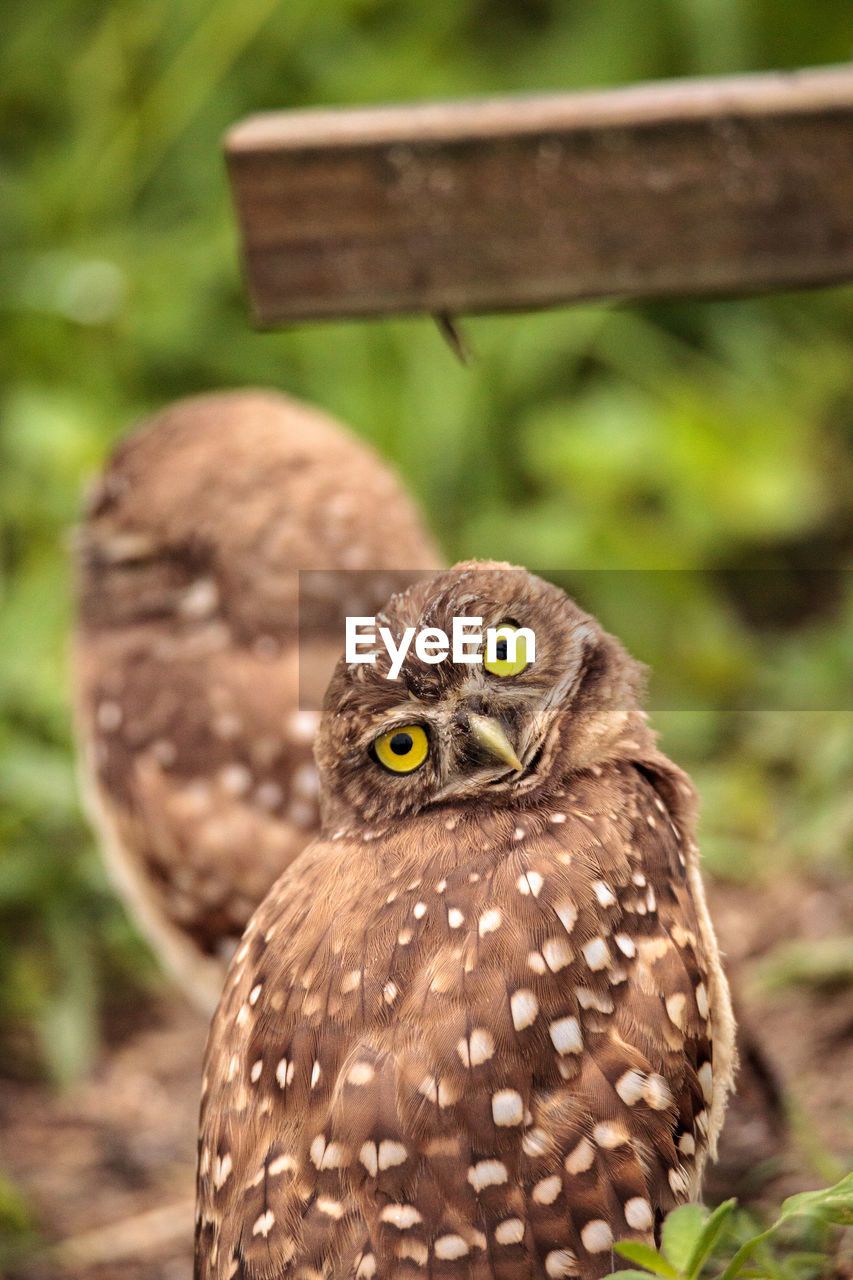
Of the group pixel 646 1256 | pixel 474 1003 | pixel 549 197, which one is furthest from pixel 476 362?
pixel 646 1256

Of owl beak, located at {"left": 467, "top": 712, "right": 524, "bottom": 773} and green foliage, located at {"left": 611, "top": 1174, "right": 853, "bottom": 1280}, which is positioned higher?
owl beak, located at {"left": 467, "top": 712, "right": 524, "bottom": 773}

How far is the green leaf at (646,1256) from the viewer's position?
4.07ft

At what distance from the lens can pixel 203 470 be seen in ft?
9.04

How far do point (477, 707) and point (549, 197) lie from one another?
106cm

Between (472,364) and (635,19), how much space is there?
127 cm

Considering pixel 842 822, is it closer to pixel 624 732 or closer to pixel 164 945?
pixel 164 945

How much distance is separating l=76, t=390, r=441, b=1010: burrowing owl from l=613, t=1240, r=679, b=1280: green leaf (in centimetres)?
132

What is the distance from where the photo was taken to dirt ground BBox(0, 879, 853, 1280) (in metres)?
2.24

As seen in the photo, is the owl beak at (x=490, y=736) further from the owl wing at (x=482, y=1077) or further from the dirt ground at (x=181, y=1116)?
the dirt ground at (x=181, y=1116)

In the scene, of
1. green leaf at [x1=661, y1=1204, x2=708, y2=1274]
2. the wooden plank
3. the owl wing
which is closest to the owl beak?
the owl wing

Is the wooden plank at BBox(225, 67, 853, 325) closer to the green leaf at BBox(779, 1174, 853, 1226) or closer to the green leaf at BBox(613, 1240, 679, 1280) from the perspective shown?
the green leaf at BBox(779, 1174, 853, 1226)

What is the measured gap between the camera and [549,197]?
2.18 metres

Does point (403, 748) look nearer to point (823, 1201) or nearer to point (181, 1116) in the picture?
point (823, 1201)

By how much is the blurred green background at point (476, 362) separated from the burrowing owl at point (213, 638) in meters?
1.15
